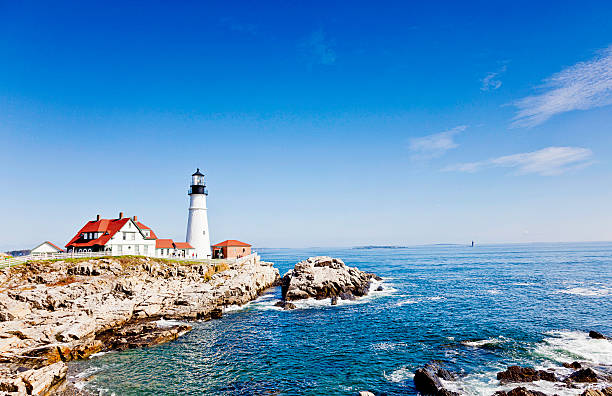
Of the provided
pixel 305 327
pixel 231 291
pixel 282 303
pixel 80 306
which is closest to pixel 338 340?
pixel 305 327

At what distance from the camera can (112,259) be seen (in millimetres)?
45312

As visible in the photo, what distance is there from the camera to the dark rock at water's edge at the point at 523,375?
2086 cm

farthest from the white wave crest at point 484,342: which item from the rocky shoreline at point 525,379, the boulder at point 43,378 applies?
the boulder at point 43,378

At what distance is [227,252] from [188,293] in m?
24.7

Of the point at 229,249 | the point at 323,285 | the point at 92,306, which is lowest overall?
the point at 323,285

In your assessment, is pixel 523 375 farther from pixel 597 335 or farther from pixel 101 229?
pixel 101 229

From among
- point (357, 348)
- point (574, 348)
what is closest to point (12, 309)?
point (357, 348)

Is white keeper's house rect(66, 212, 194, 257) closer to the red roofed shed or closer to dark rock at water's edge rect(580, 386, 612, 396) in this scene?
the red roofed shed

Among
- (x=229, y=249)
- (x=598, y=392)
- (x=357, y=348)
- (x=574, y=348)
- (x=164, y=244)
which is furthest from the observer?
(x=229, y=249)

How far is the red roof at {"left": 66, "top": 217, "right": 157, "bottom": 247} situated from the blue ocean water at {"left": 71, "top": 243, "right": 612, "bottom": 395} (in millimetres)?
24735

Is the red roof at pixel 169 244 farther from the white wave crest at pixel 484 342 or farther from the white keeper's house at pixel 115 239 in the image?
the white wave crest at pixel 484 342

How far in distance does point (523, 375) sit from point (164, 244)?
54.4 meters

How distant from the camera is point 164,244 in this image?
59531 millimetres

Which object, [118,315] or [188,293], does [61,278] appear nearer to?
[118,315]
